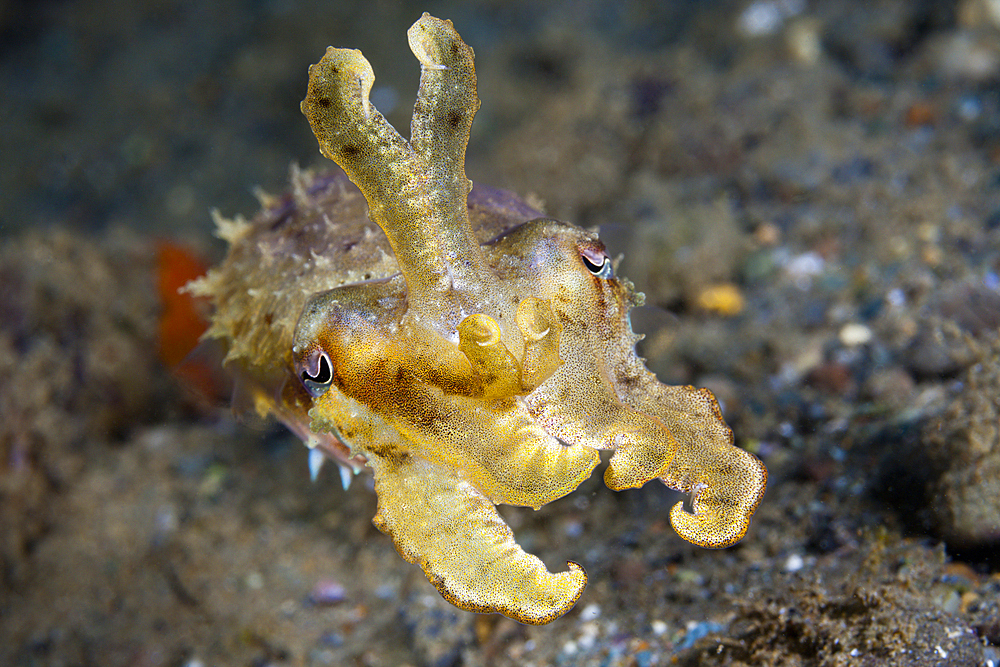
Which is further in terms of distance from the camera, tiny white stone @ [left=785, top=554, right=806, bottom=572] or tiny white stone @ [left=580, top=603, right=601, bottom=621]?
tiny white stone @ [left=580, top=603, right=601, bottom=621]

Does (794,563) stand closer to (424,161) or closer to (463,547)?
(463,547)

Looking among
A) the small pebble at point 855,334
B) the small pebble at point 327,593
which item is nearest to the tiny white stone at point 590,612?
the small pebble at point 327,593

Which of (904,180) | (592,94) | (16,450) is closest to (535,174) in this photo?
(592,94)

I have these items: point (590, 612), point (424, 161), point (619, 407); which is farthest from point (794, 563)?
point (424, 161)

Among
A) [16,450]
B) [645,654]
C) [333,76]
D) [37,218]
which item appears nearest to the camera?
[333,76]

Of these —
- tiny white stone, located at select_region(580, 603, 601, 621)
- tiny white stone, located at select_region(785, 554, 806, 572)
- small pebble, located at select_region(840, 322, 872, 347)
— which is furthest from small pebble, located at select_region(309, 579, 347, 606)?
small pebble, located at select_region(840, 322, 872, 347)

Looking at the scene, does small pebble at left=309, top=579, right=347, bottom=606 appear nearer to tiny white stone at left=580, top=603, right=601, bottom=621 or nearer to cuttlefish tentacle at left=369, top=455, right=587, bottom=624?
tiny white stone at left=580, top=603, right=601, bottom=621

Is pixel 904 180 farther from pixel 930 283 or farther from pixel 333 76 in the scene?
pixel 333 76
